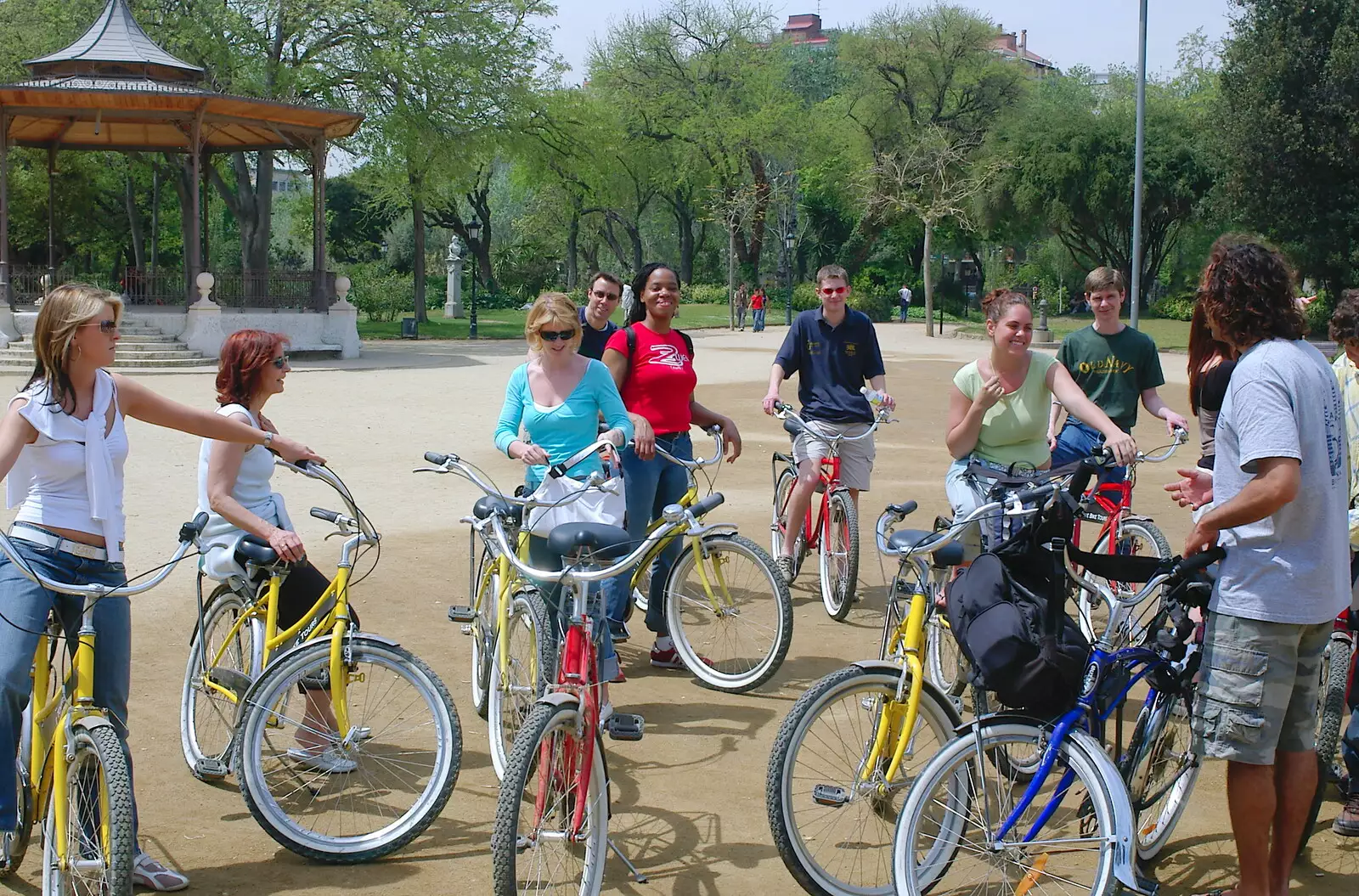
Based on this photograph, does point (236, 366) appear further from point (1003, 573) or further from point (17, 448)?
point (1003, 573)

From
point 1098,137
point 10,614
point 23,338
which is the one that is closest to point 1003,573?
point 10,614

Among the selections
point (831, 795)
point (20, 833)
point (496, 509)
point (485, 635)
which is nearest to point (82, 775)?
point (20, 833)

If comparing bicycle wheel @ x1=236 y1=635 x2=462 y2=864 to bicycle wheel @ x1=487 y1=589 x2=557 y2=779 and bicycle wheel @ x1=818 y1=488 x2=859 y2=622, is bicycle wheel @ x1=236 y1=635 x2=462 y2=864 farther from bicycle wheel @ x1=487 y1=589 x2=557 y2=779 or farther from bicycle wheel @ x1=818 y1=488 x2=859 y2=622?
bicycle wheel @ x1=818 y1=488 x2=859 y2=622

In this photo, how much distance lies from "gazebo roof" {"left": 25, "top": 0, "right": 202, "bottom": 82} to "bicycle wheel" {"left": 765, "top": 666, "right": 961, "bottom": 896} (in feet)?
91.5

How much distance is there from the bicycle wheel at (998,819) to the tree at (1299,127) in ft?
117

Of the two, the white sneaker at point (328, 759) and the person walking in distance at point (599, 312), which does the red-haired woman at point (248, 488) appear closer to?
the white sneaker at point (328, 759)

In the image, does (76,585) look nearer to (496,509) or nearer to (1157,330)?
(496,509)

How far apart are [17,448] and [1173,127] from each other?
1991 inches

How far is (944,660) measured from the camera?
5551mm

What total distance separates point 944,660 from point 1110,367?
8.47ft

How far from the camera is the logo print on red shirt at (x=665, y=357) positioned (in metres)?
6.88

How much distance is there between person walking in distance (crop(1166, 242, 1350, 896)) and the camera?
11.3 ft

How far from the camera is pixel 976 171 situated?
51406 millimetres

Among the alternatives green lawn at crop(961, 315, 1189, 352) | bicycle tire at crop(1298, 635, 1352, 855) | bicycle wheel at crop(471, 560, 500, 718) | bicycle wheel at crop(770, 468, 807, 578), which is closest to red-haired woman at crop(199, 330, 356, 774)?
bicycle wheel at crop(471, 560, 500, 718)
